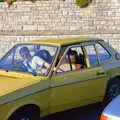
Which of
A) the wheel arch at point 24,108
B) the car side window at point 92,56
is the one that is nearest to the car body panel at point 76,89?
the car side window at point 92,56

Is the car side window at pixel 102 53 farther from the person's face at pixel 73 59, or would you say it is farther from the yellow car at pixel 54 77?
the person's face at pixel 73 59

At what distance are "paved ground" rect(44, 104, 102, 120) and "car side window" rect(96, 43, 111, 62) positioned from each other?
1.03 m

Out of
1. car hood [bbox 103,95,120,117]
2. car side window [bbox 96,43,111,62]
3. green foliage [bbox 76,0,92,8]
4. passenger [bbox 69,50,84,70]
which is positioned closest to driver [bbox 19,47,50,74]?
passenger [bbox 69,50,84,70]

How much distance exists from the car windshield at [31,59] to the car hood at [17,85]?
7.5 inches

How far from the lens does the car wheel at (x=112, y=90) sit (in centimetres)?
916

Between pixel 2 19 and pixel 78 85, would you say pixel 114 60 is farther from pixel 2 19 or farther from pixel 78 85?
pixel 2 19

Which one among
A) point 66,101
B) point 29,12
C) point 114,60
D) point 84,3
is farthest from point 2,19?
point 66,101

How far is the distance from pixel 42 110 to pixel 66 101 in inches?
23.2

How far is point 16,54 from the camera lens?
8.59m

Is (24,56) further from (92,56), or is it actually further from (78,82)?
(92,56)

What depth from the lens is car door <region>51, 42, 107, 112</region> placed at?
7844mm

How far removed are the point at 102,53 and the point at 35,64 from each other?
1.84m

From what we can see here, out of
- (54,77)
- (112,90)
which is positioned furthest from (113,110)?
(112,90)

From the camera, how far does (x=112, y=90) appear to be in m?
9.26
